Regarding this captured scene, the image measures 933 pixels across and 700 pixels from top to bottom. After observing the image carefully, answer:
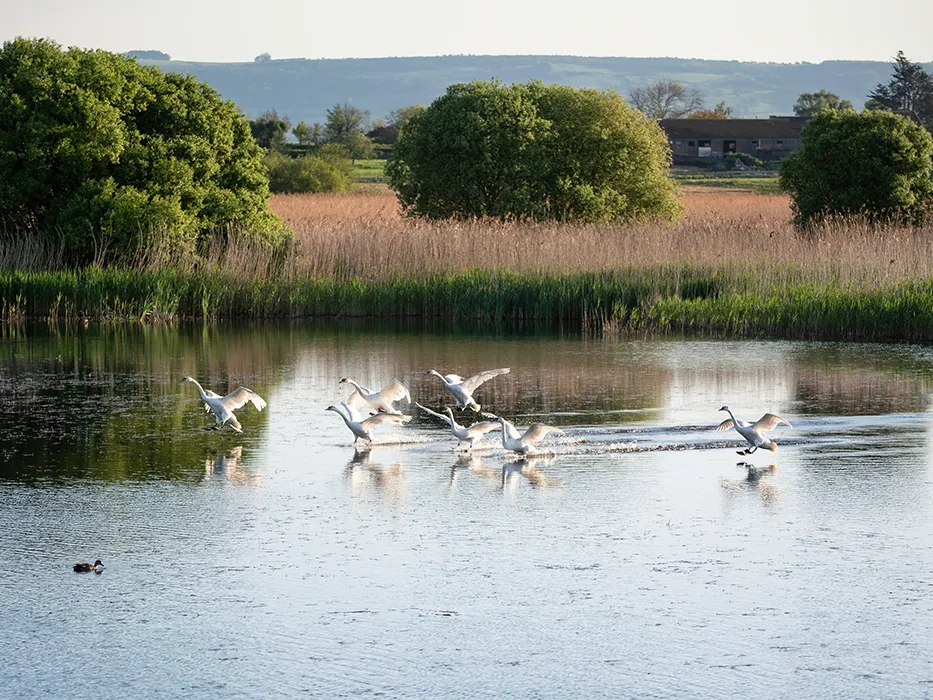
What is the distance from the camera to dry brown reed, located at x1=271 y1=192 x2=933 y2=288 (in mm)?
21609

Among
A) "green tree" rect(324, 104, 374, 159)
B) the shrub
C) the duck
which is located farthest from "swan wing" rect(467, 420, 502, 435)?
"green tree" rect(324, 104, 374, 159)

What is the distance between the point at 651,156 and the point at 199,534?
82.7 feet

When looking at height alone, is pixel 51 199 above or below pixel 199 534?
above

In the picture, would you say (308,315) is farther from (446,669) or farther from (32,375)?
(446,669)

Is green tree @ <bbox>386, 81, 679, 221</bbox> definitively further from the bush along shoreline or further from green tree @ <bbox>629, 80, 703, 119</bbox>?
green tree @ <bbox>629, 80, 703, 119</bbox>

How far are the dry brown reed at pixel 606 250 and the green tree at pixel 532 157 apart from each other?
176 inches

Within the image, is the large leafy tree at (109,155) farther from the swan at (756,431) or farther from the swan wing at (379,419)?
the swan at (756,431)

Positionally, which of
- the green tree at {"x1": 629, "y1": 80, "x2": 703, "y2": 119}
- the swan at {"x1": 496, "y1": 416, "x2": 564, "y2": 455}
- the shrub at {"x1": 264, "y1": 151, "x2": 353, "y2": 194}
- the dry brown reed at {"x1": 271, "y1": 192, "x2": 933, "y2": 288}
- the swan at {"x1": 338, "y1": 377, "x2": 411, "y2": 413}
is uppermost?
the green tree at {"x1": 629, "y1": 80, "x2": 703, "y2": 119}

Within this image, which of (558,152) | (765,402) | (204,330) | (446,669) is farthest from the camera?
(558,152)

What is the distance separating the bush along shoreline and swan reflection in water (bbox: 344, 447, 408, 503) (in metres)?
10.2

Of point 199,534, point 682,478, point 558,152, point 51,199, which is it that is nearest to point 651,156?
point 558,152

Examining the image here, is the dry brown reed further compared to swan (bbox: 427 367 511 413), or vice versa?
the dry brown reed

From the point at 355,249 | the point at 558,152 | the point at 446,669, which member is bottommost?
the point at 446,669

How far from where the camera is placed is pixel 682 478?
1012cm
